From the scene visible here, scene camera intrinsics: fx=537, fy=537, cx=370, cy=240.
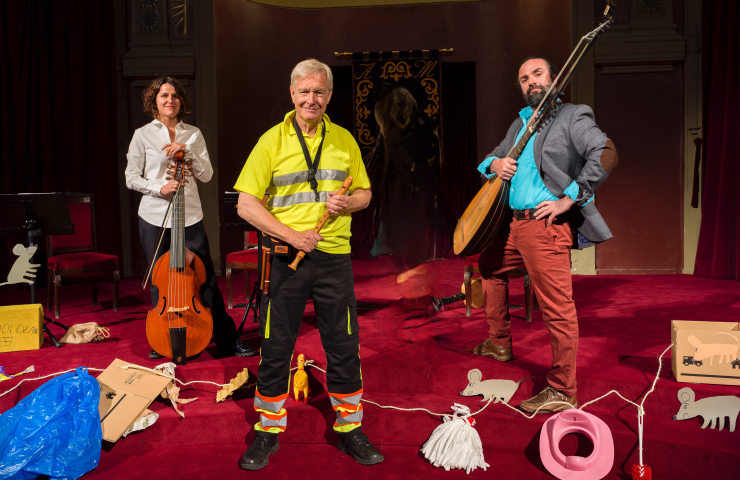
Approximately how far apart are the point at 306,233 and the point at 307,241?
0.03m

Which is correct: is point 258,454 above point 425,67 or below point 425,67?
below

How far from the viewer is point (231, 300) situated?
13.6ft

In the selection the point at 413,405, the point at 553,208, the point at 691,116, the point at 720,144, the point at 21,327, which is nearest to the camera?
the point at 553,208

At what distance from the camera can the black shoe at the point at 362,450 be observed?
2074 millimetres

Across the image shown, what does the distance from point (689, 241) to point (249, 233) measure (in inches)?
178

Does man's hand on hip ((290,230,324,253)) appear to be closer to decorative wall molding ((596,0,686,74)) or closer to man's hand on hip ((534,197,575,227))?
man's hand on hip ((534,197,575,227))

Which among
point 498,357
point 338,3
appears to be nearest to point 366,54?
point 338,3

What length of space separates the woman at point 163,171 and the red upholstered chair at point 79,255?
64.9 inches

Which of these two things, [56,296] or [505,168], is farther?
[56,296]

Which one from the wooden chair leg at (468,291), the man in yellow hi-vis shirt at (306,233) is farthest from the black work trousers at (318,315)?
the wooden chair leg at (468,291)

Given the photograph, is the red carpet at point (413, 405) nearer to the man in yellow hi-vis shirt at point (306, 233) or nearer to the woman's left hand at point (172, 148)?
the man in yellow hi-vis shirt at point (306, 233)

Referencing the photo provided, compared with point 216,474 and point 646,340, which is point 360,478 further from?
point 646,340

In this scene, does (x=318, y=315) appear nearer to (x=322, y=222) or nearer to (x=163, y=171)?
(x=322, y=222)

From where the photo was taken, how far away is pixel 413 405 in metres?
2.42
